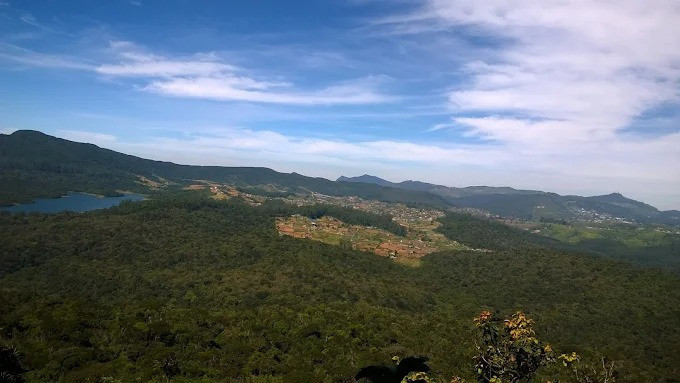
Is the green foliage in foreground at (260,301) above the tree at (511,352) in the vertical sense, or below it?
below

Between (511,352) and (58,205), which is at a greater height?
(511,352)

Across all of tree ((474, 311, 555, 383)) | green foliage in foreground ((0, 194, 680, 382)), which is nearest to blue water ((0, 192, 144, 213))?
green foliage in foreground ((0, 194, 680, 382))

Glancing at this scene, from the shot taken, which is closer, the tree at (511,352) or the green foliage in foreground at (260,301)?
the tree at (511,352)

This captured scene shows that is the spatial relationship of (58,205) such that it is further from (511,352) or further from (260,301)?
(511,352)

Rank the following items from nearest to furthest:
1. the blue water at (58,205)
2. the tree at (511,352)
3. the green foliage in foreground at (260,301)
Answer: the tree at (511,352) < the green foliage in foreground at (260,301) < the blue water at (58,205)

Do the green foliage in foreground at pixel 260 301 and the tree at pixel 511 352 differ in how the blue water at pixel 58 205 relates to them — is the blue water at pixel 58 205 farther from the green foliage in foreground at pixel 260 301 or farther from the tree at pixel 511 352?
the tree at pixel 511 352

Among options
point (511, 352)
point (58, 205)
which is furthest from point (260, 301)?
point (58, 205)

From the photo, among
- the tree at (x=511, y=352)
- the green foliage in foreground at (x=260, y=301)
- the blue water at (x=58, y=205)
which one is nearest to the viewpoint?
the tree at (x=511, y=352)

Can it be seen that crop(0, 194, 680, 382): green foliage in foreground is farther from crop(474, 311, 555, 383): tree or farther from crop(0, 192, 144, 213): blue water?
crop(0, 192, 144, 213): blue water

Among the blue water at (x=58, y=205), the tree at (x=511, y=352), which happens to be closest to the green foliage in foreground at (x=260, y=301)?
the tree at (x=511, y=352)

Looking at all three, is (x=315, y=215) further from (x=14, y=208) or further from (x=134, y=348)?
(x=134, y=348)
